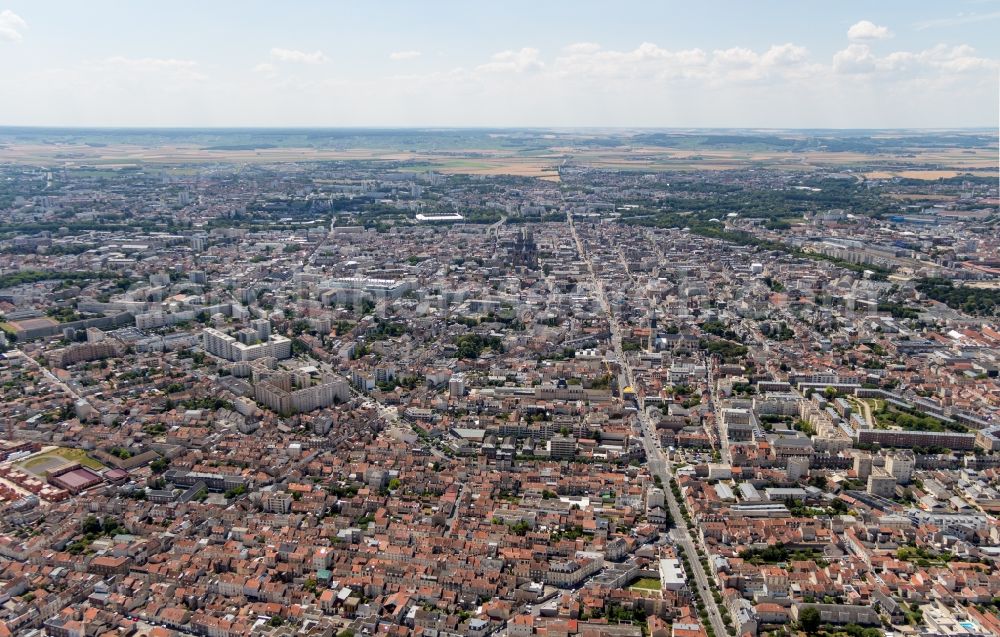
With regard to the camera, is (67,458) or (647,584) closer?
(647,584)

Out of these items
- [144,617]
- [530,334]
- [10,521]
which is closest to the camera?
[144,617]

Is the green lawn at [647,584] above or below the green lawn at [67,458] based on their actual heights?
below

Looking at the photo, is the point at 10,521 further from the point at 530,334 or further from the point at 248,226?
the point at 248,226

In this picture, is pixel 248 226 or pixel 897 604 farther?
pixel 248 226

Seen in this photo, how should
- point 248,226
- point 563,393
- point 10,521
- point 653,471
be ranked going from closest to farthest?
1. point 10,521
2. point 653,471
3. point 563,393
4. point 248,226

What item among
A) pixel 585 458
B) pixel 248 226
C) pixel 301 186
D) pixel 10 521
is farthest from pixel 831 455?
pixel 301 186

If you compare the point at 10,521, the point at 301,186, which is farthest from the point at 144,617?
the point at 301,186

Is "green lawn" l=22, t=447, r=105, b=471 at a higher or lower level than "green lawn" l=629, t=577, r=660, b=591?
higher

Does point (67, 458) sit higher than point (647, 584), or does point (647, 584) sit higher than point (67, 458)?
point (67, 458)

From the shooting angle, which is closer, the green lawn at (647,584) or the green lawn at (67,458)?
the green lawn at (647,584)

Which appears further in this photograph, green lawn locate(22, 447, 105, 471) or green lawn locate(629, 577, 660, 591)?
green lawn locate(22, 447, 105, 471)
